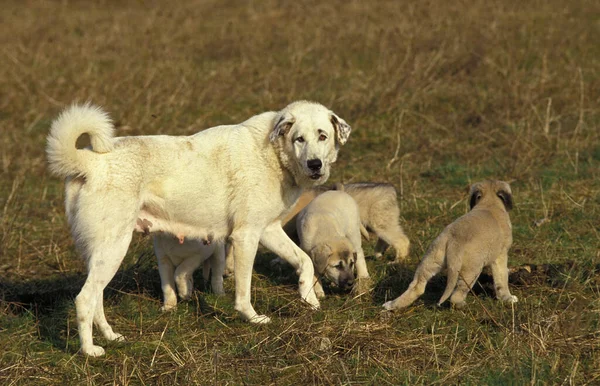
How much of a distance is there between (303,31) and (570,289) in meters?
10.5

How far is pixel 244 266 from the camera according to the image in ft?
21.3

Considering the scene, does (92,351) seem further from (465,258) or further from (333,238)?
(465,258)

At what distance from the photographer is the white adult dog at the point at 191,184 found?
5.93m

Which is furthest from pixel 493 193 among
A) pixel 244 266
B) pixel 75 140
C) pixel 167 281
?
pixel 75 140

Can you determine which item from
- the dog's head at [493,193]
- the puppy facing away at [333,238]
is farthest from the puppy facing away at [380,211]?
the dog's head at [493,193]

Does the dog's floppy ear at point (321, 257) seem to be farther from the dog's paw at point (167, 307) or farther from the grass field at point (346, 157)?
the dog's paw at point (167, 307)

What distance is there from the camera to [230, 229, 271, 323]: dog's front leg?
6.47 m

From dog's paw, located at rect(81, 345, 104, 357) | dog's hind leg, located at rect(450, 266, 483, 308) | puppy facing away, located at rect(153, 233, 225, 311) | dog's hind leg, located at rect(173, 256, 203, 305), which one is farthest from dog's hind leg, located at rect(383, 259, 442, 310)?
dog's paw, located at rect(81, 345, 104, 357)

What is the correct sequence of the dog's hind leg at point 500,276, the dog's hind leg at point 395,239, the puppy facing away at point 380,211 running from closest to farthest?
the dog's hind leg at point 500,276, the dog's hind leg at point 395,239, the puppy facing away at point 380,211

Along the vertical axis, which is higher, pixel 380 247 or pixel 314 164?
pixel 314 164

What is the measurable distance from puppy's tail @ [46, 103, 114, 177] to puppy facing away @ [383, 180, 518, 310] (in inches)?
91.2

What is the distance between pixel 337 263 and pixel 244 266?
3.17 feet

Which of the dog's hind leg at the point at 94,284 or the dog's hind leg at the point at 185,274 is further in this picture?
the dog's hind leg at the point at 185,274

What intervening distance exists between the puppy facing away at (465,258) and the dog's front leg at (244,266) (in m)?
0.99
